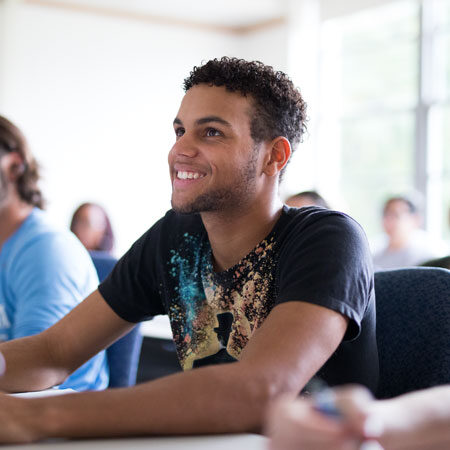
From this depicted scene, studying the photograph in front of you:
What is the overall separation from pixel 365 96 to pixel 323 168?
2.87ft

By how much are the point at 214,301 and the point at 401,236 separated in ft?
13.4

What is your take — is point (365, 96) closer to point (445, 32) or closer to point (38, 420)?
point (445, 32)

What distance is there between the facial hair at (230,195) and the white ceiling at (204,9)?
603 cm

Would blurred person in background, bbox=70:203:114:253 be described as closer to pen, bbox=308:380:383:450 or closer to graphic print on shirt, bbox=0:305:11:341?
graphic print on shirt, bbox=0:305:11:341

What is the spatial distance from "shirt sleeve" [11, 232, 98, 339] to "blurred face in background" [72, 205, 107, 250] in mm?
2204

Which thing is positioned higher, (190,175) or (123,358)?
(190,175)

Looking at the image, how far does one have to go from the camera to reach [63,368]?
1.51 metres

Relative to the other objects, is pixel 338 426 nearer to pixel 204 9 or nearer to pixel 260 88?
pixel 260 88

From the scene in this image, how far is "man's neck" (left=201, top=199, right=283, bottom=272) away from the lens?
1.44 metres

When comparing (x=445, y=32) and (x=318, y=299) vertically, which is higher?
(x=445, y=32)

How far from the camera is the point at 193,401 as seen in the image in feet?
3.06

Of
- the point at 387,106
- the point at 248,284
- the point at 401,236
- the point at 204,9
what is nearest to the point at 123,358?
the point at 248,284

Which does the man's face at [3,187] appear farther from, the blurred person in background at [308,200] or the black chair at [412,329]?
the black chair at [412,329]

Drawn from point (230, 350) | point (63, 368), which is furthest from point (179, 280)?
point (63, 368)
